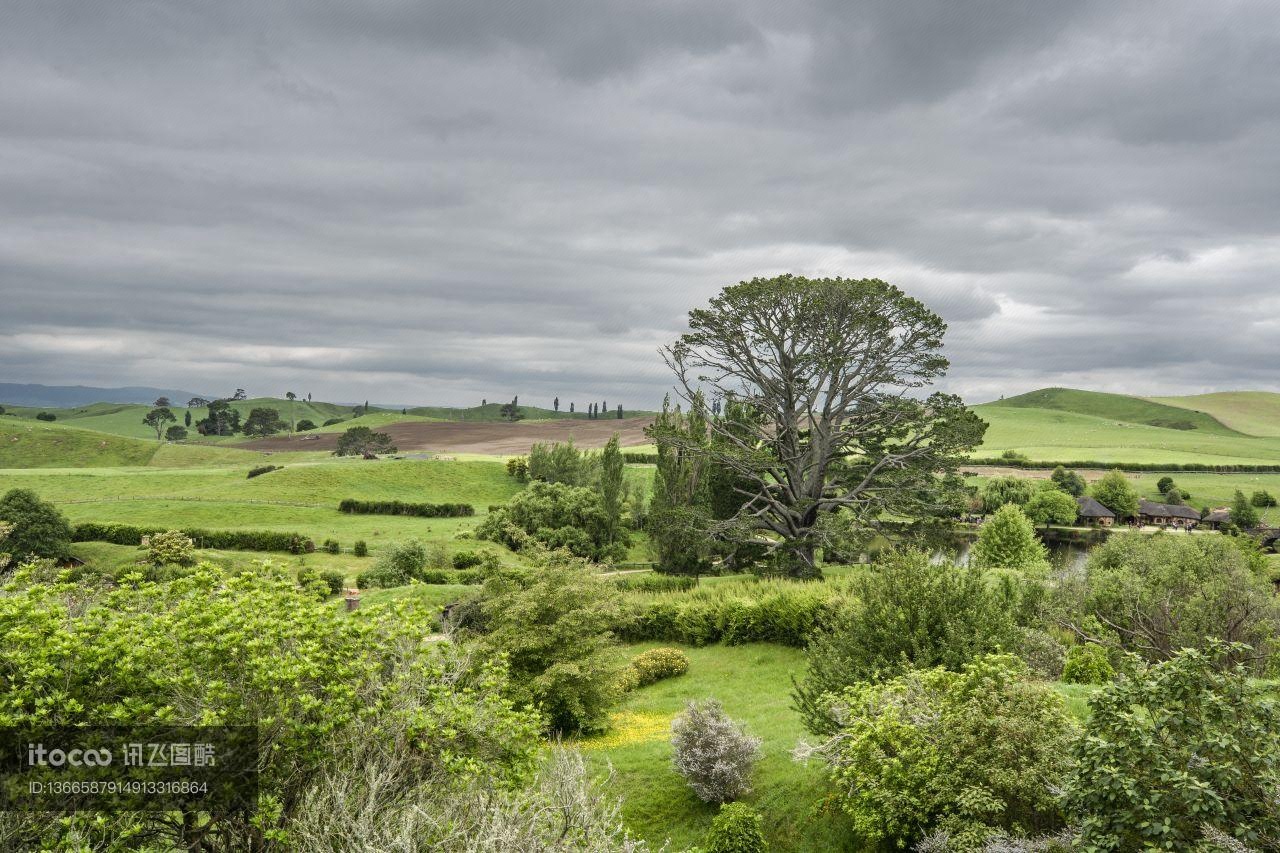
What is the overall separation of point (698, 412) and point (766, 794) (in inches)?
1042

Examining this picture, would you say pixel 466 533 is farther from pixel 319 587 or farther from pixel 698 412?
pixel 319 587

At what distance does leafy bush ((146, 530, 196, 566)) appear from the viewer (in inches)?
1487

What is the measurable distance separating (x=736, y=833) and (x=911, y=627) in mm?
4800

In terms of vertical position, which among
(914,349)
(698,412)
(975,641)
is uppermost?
(914,349)

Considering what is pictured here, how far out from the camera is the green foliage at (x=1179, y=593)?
17875mm

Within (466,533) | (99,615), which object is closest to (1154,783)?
(99,615)

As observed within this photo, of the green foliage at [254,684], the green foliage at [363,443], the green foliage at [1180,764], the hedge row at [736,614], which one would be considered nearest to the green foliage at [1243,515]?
the hedge row at [736,614]

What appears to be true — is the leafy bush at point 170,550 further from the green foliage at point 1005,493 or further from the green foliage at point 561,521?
the green foliage at point 1005,493

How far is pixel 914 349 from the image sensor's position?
3362 cm

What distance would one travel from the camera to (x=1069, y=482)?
289 feet

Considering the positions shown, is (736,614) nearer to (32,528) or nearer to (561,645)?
(561,645)

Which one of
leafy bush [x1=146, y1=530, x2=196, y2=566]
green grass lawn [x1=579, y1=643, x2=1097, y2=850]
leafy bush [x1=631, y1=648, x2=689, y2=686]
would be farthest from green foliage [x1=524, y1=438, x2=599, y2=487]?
Result: green grass lawn [x1=579, y1=643, x2=1097, y2=850]

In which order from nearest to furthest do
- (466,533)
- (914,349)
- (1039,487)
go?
(914,349)
(466,533)
(1039,487)

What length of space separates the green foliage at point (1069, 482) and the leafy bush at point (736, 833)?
88879mm
